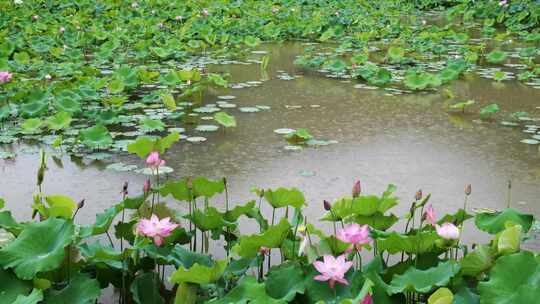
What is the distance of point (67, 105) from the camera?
2752mm

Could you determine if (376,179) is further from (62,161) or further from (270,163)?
(62,161)

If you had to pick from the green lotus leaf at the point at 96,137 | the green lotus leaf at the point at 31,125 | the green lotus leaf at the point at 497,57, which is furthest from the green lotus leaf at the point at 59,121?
the green lotus leaf at the point at 497,57

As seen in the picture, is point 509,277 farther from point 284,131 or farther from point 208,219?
point 284,131

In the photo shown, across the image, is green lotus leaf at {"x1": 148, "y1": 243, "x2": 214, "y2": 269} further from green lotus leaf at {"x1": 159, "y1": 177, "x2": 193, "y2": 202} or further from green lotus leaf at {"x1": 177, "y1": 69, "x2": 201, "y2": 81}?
green lotus leaf at {"x1": 177, "y1": 69, "x2": 201, "y2": 81}

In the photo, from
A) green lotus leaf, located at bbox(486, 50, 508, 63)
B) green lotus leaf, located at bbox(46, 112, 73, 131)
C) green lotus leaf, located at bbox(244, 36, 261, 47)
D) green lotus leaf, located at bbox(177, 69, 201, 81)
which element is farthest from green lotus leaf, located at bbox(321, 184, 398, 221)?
green lotus leaf, located at bbox(244, 36, 261, 47)

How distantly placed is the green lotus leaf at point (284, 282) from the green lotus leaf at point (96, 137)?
4.12 ft

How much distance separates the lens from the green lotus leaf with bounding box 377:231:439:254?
1271mm

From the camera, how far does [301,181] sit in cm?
206

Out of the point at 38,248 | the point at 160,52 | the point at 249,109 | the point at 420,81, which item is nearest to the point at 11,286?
the point at 38,248

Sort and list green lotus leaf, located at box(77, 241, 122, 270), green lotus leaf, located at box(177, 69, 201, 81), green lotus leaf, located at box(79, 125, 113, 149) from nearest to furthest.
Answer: green lotus leaf, located at box(77, 241, 122, 270)
green lotus leaf, located at box(79, 125, 113, 149)
green lotus leaf, located at box(177, 69, 201, 81)

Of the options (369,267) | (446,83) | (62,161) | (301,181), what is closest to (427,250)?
(369,267)

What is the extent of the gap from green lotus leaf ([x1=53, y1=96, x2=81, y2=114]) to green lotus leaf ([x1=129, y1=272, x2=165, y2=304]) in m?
1.60

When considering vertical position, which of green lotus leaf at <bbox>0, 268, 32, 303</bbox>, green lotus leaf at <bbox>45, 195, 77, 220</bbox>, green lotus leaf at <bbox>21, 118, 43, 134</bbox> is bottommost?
green lotus leaf at <bbox>21, 118, 43, 134</bbox>

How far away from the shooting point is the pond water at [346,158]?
1.97m
